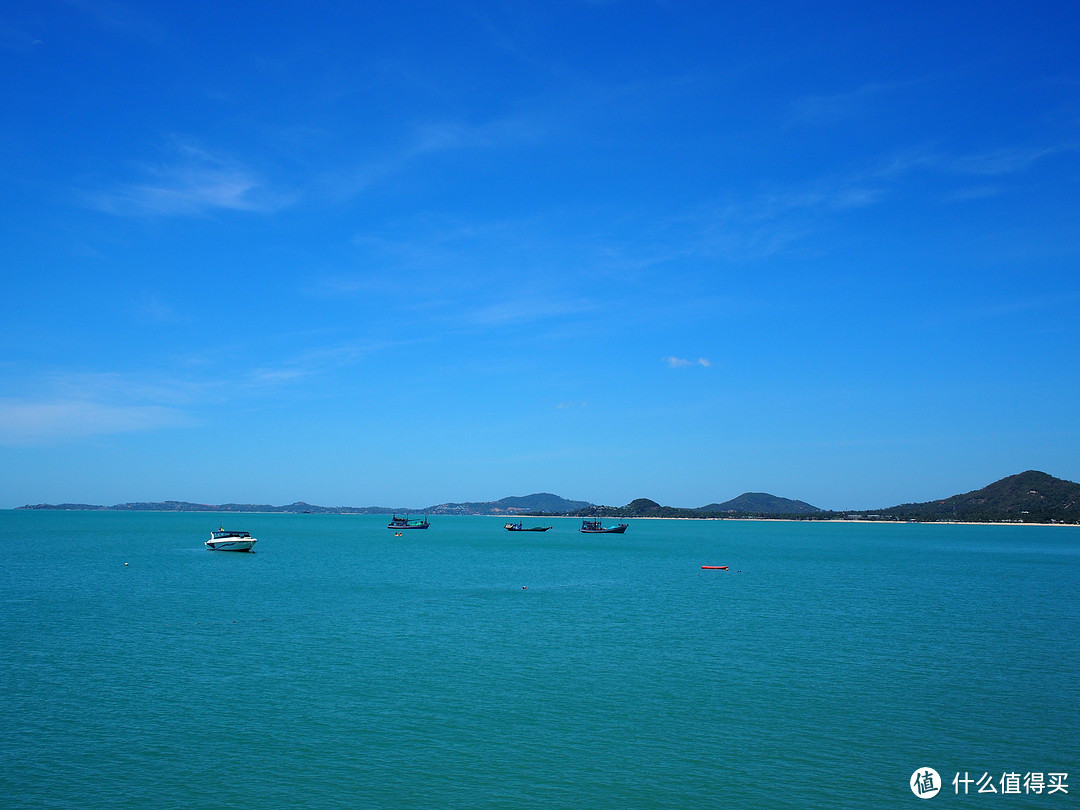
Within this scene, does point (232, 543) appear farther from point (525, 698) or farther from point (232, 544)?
point (525, 698)

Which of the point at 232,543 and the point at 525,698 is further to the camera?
the point at 232,543

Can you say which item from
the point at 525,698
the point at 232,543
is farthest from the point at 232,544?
the point at 525,698

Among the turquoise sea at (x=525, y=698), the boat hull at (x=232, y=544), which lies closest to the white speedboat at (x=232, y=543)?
Result: the boat hull at (x=232, y=544)

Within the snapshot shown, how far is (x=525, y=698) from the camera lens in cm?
3066

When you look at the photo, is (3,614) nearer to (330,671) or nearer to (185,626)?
(185,626)

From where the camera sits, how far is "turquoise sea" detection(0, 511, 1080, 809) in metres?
21.9

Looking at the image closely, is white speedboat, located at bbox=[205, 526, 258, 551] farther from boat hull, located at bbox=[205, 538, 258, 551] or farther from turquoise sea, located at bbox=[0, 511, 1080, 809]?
turquoise sea, located at bbox=[0, 511, 1080, 809]

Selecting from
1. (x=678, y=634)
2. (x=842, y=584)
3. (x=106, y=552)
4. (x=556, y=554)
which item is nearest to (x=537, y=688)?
(x=678, y=634)

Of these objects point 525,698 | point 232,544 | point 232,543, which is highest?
point 232,543

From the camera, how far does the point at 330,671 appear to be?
34969 mm

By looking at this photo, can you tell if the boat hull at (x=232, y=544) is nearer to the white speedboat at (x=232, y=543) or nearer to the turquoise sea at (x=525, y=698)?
the white speedboat at (x=232, y=543)

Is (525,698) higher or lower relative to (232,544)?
lower

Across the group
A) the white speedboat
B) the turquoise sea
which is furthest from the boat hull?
the turquoise sea

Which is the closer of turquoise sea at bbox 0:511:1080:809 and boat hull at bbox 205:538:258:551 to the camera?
turquoise sea at bbox 0:511:1080:809
